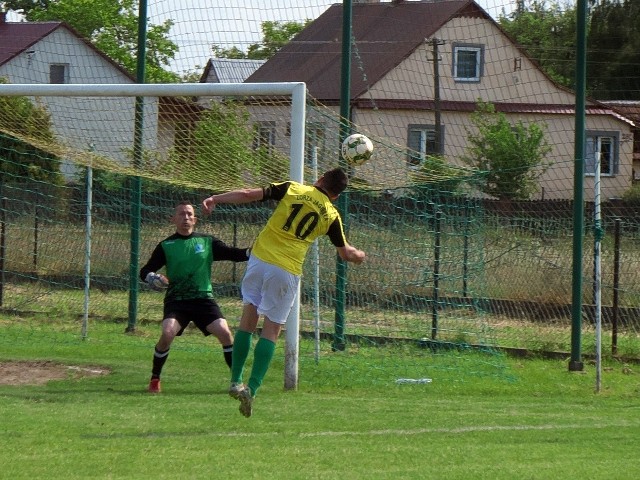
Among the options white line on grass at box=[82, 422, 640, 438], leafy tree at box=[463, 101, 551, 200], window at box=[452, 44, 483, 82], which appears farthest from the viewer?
leafy tree at box=[463, 101, 551, 200]

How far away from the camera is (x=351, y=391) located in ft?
36.9

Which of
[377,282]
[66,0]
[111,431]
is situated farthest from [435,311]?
[66,0]

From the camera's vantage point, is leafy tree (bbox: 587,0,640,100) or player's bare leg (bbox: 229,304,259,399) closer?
player's bare leg (bbox: 229,304,259,399)

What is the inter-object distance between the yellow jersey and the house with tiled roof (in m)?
7.75

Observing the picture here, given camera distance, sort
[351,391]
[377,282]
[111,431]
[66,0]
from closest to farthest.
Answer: [111,431] → [351,391] → [377,282] → [66,0]

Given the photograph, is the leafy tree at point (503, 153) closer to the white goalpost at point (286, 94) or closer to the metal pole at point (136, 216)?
the metal pole at point (136, 216)

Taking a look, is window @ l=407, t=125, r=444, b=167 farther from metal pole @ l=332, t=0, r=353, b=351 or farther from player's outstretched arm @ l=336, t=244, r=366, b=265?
player's outstretched arm @ l=336, t=244, r=366, b=265

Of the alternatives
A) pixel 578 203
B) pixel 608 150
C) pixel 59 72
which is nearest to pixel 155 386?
pixel 578 203

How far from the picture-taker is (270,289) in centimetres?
894

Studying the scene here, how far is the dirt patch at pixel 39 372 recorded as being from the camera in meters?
11.3

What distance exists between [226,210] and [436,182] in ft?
16.8

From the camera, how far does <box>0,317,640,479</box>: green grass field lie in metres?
7.25

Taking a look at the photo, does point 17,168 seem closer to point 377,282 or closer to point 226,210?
point 226,210

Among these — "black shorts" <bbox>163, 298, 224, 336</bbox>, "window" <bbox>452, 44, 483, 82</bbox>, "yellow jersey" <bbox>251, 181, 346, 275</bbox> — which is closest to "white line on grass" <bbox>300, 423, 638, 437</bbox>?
"yellow jersey" <bbox>251, 181, 346, 275</bbox>
